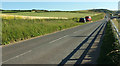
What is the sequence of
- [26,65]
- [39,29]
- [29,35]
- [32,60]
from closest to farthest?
[26,65] < [32,60] < [29,35] < [39,29]

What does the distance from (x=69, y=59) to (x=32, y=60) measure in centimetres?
226

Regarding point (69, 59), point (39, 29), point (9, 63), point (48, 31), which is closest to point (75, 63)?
point (69, 59)

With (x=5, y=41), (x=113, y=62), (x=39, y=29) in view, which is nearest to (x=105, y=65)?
(x=113, y=62)

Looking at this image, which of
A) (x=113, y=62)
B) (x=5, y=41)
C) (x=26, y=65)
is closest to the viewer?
(x=113, y=62)

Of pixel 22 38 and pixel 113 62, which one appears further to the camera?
pixel 22 38

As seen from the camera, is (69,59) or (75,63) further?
(69,59)

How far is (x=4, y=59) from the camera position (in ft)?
36.5

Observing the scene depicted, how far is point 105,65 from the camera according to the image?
8555 millimetres

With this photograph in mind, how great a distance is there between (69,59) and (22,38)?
10914 mm

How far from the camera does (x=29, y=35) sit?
22.4 meters

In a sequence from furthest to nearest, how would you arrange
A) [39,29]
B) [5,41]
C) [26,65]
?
[39,29] < [5,41] < [26,65]

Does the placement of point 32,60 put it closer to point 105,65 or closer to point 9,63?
point 9,63

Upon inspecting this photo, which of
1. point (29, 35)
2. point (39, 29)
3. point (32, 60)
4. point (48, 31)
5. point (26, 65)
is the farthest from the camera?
point (48, 31)

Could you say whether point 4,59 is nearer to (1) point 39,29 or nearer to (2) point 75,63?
(2) point 75,63
